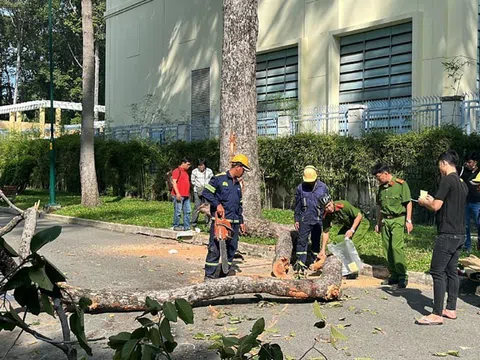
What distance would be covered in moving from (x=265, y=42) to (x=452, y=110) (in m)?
10.6

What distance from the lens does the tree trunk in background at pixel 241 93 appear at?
40.4 feet

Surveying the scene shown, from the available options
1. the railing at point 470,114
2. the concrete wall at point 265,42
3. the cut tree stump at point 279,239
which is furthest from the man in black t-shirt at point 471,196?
the concrete wall at point 265,42

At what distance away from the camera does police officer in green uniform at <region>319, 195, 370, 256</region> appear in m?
8.40

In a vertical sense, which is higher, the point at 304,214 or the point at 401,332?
the point at 304,214

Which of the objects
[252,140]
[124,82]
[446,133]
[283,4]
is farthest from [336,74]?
[124,82]

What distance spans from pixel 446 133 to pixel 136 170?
46.8ft

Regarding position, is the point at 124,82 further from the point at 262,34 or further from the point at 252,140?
the point at 252,140

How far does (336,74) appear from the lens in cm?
2028

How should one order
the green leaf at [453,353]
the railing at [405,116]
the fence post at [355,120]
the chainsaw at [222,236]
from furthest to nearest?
the fence post at [355,120], the railing at [405,116], the chainsaw at [222,236], the green leaf at [453,353]

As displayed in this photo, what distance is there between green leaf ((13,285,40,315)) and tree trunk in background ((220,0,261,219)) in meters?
10.6

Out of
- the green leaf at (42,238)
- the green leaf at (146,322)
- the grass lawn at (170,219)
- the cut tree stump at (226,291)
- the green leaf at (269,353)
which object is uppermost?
the green leaf at (42,238)

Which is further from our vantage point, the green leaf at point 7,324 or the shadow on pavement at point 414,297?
the shadow on pavement at point 414,297

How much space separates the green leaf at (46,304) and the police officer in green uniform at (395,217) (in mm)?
6496

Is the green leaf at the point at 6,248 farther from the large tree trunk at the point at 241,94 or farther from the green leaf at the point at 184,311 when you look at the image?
the large tree trunk at the point at 241,94
